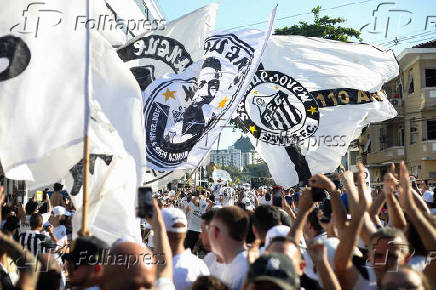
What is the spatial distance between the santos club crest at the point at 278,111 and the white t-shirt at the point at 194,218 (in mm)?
3488

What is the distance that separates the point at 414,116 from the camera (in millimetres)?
32844

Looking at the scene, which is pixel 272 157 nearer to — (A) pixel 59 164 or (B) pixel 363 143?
(A) pixel 59 164

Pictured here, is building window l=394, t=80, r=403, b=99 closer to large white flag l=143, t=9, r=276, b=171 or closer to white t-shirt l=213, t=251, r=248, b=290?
large white flag l=143, t=9, r=276, b=171

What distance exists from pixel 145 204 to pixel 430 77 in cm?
3158

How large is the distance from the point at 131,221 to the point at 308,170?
6113 millimetres

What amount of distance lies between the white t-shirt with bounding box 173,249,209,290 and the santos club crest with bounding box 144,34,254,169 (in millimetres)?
3539

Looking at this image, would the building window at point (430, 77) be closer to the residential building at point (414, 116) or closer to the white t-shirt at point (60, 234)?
the residential building at point (414, 116)

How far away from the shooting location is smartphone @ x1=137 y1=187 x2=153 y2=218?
3473mm

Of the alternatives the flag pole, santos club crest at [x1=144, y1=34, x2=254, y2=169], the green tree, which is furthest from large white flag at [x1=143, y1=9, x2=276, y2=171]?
the green tree

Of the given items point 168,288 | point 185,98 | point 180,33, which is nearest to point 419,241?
point 168,288

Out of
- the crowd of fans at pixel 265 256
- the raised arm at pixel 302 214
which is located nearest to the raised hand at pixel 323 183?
the crowd of fans at pixel 265 256

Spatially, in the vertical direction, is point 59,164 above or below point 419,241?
above

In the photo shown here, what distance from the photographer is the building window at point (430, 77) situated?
3167cm

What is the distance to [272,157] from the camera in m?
10.2
